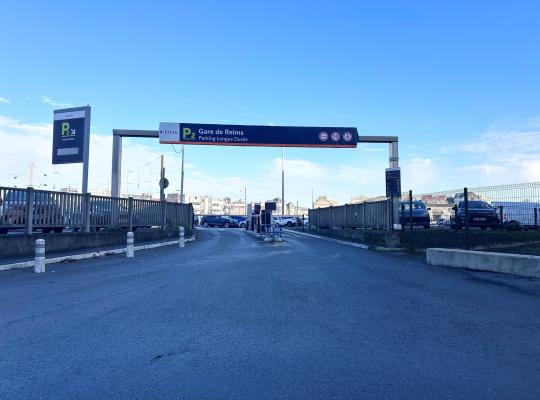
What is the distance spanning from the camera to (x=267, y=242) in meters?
26.0

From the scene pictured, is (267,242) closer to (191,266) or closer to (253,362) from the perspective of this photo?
(191,266)

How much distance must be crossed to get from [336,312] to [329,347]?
1.92 m

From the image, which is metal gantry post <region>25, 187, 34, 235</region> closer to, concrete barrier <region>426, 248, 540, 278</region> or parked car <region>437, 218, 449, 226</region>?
concrete barrier <region>426, 248, 540, 278</region>

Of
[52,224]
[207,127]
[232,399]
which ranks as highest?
[207,127]

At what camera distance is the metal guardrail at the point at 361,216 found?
69.0 feet

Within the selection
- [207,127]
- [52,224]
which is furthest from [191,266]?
[207,127]

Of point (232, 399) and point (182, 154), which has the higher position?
point (182, 154)

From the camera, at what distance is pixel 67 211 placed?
1694 centimetres

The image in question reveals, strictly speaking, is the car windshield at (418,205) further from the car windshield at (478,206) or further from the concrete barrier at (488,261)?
the concrete barrier at (488,261)

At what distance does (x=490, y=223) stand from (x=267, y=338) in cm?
1968

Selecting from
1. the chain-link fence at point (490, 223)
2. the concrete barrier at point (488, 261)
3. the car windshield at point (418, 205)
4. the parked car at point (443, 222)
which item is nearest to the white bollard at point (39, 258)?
the concrete barrier at point (488, 261)

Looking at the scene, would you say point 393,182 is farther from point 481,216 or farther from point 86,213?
point 86,213

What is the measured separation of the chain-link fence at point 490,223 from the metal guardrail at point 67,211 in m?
12.6

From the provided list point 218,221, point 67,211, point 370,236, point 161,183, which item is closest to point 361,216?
point 370,236
